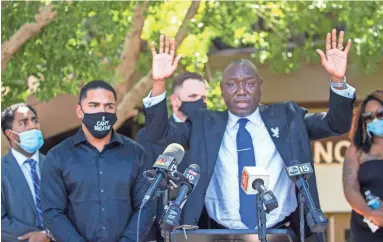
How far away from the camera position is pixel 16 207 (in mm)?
8742

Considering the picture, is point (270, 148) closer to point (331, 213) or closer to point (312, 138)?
point (312, 138)

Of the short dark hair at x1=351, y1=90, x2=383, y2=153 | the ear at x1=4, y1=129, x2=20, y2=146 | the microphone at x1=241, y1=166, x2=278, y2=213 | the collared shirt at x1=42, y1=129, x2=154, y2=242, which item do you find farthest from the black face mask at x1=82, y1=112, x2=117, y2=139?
the short dark hair at x1=351, y1=90, x2=383, y2=153

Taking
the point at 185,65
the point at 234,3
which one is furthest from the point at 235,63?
the point at 185,65

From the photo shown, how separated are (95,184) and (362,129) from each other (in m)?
2.49

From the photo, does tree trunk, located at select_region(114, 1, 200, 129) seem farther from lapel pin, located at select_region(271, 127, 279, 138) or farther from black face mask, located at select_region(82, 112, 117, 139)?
lapel pin, located at select_region(271, 127, 279, 138)

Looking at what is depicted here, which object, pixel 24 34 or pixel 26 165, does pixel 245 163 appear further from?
pixel 24 34

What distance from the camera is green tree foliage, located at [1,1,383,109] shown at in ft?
38.3

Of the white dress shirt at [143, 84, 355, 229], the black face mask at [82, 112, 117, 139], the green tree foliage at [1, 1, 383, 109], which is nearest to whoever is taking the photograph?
the white dress shirt at [143, 84, 355, 229]

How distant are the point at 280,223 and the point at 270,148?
0.54 m

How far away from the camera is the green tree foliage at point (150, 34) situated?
1169 centimetres

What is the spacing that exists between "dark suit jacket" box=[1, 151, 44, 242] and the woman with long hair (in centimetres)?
269

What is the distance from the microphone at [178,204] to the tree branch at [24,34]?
5718 millimetres

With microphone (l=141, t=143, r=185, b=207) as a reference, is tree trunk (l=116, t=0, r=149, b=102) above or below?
above

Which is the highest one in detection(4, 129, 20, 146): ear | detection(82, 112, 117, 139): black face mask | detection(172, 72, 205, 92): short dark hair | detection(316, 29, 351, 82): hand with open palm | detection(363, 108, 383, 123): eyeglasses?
detection(316, 29, 351, 82): hand with open palm
